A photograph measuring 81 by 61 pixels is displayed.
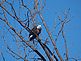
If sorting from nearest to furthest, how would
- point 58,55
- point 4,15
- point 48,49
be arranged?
1. point 58,55
2. point 48,49
3. point 4,15

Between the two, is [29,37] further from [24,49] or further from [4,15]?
[4,15]

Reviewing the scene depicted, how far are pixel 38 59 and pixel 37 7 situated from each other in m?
0.74

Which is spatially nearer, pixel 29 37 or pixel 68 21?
pixel 68 21

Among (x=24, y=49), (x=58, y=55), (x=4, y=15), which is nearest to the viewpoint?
(x=58, y=55)

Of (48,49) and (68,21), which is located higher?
(68,21)

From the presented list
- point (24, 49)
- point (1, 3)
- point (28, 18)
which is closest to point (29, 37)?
point (24, 49)

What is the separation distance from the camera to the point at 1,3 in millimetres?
3014

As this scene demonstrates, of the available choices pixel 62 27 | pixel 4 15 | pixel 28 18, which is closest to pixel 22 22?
pixel 28 18

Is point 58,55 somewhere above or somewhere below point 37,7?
below

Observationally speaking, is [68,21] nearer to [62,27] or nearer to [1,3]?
[62,27]

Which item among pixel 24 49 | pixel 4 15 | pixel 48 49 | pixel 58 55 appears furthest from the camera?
pixel 24 49

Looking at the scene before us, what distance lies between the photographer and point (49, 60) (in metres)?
2.71

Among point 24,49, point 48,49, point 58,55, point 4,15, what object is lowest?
point 58,55

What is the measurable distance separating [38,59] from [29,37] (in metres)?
0.50
